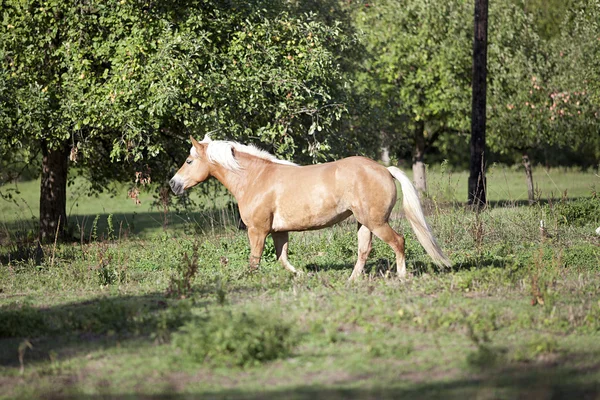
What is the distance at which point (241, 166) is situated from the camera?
36.2ft

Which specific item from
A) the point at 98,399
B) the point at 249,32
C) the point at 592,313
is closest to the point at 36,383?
the point at 98,399

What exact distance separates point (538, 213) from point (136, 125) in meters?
7.85

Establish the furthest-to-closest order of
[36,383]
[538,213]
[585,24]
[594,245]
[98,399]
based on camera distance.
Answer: [585,24]
[538,213]
[594,245]
[36,383]
[98,399]

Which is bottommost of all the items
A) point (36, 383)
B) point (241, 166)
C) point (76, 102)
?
point (36, 383)

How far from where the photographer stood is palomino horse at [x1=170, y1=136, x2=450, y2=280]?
9.84m

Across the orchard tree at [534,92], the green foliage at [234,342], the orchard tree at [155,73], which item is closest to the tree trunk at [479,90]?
the orchard tree at [155,73]

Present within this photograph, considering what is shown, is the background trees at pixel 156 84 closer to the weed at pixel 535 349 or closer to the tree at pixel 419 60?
the tree at pixel 419 60

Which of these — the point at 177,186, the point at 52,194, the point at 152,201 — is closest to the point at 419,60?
the point at 152,201

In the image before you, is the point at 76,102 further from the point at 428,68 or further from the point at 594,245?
the point at 428,68

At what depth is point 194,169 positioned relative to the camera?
11.6m

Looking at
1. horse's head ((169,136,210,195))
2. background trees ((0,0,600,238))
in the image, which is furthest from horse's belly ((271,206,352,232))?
background trees ((0,0,600,238))

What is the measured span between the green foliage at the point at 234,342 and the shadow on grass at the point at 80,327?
0.76 m

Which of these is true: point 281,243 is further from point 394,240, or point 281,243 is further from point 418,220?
point 418,220

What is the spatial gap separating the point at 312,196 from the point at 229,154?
5.21 ft
